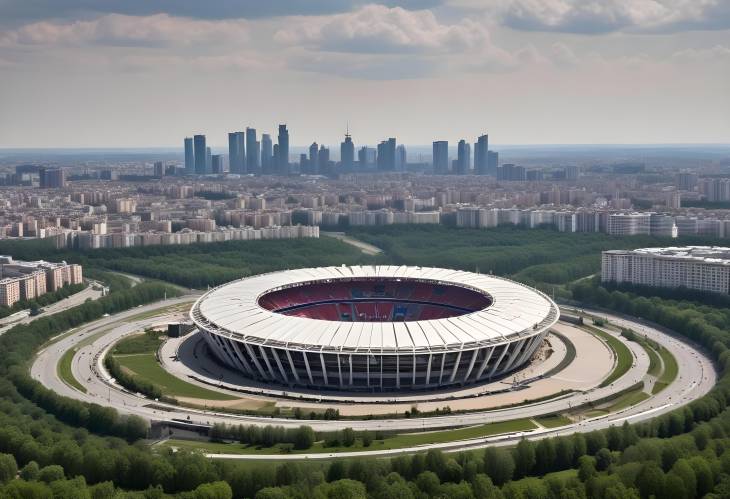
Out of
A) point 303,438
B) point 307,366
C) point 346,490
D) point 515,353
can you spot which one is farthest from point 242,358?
point 346,490

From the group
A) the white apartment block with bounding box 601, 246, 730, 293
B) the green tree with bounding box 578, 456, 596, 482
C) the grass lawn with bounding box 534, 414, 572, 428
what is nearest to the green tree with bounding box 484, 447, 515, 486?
the green tree with bounding box 578, 456, 596, 482

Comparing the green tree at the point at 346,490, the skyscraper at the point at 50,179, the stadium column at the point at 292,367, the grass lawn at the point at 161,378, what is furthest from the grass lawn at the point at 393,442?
the skyscraper at the point at 50,179

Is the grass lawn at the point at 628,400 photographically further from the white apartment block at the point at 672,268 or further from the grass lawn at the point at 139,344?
the grass lawn at the point at 139,344

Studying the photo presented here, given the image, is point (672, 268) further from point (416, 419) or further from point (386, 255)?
point (416, 419)

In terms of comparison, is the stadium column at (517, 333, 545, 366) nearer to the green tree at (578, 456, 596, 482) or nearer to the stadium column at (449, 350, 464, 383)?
the stadium column at (449, 350, 464, 383)

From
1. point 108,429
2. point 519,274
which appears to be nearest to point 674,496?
point 108,429

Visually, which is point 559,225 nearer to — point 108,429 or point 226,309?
point 226,309
